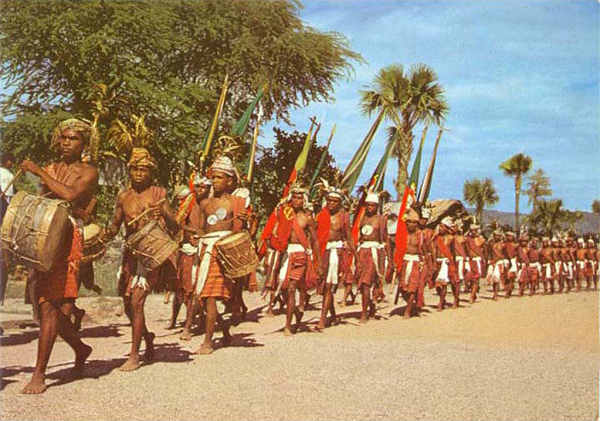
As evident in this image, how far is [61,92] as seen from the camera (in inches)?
658

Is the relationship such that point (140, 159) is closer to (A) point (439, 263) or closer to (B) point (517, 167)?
(A) point (439, 263)

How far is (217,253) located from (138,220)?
3.39ft

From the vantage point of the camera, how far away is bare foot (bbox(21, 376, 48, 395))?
4.67 metres

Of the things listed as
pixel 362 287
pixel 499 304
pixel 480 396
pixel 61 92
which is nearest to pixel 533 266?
pixel 499 304

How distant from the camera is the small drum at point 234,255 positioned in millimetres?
6527

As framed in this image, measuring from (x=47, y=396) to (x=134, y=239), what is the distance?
1.53m

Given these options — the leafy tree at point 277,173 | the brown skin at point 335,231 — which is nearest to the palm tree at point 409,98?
the leafy tree at point 277,173

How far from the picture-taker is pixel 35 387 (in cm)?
470

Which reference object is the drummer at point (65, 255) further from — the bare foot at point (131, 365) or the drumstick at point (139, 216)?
the drumstick at point (139, 216)

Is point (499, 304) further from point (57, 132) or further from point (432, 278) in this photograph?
point (57, 132)

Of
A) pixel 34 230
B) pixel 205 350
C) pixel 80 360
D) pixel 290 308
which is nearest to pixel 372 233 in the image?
pixel 290 308

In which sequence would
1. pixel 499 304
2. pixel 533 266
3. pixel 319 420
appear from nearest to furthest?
pixel 319 420
pixel 499 304
pixel 533 266

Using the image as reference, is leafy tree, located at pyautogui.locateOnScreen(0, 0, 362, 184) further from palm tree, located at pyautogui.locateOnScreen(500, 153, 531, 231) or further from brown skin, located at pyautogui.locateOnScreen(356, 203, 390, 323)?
palm tree, located at pyautogui.locateOnScreen(500, 153, 531, 231)

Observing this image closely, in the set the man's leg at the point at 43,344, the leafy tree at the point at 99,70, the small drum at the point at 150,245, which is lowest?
the man's leg at the point at 43,344
